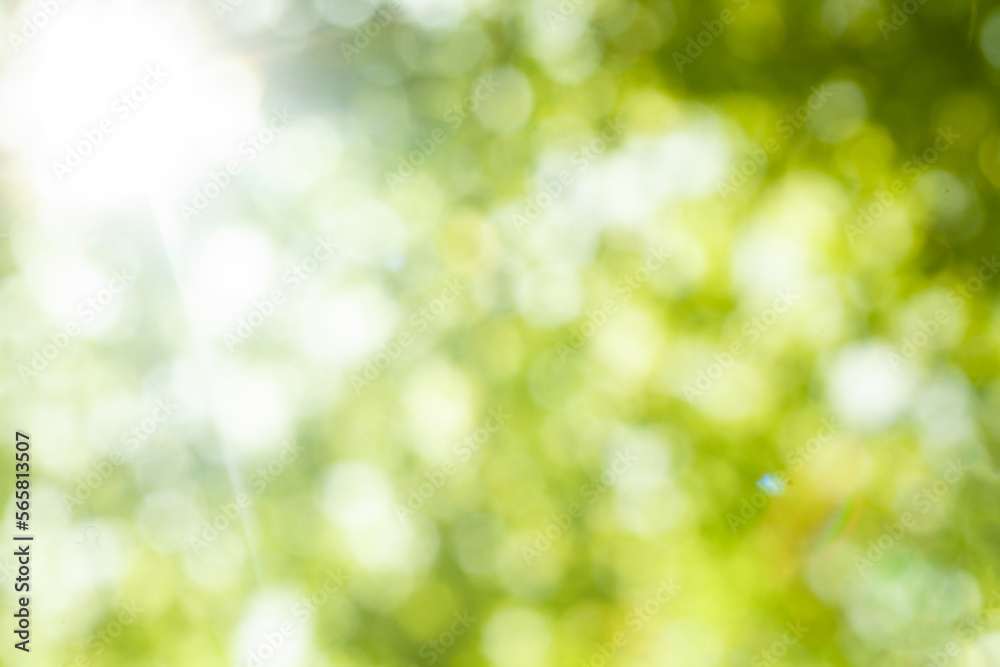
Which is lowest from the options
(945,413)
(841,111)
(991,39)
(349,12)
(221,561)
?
(221,561)

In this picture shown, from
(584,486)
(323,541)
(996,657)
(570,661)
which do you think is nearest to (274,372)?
(323,541)

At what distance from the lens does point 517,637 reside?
446 cm

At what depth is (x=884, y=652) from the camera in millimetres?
4473

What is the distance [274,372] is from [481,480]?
185cm

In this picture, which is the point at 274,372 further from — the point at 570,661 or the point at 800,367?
the point at 800,367

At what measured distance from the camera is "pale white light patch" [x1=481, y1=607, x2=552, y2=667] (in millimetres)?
4383

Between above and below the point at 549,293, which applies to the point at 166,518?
below

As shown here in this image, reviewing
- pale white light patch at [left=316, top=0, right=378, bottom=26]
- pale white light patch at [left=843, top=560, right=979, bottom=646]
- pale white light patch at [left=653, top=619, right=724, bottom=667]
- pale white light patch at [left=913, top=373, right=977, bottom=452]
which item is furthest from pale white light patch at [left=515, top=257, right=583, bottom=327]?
pale white light patch at [left=843, top=560, right=979, bottom=646]

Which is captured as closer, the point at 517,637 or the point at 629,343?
the point at 517,637

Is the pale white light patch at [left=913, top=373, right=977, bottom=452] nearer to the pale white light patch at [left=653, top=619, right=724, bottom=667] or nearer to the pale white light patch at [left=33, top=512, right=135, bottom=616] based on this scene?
the pale white light patch at [left=653, top=619, right=724, bottom=667]

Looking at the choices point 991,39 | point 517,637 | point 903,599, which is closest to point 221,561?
point 517,637

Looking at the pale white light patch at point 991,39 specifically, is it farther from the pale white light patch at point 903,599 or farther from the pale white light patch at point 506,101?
the pale white light patch at point 903,599

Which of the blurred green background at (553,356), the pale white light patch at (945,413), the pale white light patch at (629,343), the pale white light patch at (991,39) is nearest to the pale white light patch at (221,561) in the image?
the blurred green background at (553,356)

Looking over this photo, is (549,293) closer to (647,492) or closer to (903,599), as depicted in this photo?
(647,492)
